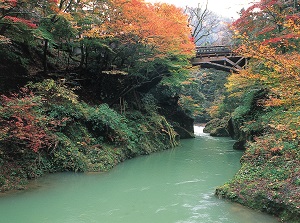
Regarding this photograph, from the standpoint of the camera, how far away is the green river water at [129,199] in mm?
6602

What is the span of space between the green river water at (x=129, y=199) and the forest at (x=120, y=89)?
0.57 metres

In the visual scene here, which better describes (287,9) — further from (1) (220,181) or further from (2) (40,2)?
(2) (40,2)

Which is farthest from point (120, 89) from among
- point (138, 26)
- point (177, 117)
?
point (177, 117)

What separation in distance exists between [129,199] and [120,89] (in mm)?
9971

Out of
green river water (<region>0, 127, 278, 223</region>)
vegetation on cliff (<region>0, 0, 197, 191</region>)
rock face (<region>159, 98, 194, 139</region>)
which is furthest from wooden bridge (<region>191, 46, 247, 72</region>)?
green river water (<region>0, 127, 278, 223</region>)

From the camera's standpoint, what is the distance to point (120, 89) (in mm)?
17266

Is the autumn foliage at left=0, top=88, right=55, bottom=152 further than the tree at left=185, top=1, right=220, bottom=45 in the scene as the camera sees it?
No

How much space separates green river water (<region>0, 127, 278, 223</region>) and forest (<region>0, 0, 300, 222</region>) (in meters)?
0.57

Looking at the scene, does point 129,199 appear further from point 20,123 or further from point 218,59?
point 218,59

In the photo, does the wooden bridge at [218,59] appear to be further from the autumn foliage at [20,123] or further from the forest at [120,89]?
the autumn foliage at [20,123]

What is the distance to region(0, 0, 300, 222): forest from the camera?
749 cm

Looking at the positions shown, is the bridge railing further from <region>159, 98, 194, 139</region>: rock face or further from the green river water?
the green river water

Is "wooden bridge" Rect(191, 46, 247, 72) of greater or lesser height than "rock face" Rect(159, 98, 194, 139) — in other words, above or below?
above

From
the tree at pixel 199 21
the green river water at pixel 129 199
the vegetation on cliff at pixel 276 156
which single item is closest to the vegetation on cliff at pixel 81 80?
the green river water at pixel 129 199
